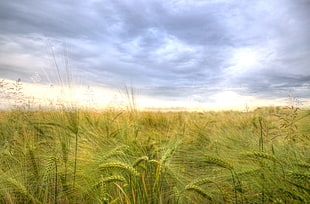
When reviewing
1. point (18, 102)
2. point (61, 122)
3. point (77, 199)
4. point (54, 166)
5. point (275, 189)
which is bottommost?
point (77, 199)

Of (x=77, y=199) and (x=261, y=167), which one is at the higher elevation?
(x=261, y=167)

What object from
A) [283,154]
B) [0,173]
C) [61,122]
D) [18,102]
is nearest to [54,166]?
[0,173]

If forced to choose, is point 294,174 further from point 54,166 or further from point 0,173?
point 0,173

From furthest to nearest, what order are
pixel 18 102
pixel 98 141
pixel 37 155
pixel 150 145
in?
pixel 18 102
pixel 150 145
pixel 98 141
pixel 37 155

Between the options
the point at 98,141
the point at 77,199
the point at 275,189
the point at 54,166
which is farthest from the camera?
the point at 98,141

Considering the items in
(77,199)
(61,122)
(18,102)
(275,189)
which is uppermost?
(18,102)

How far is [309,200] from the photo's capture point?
1.09 m

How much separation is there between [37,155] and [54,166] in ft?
1.26

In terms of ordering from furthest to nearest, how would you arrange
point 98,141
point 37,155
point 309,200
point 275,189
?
point 98,141 → point 37,155 → point 275,189 → point 309,200

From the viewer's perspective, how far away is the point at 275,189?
1.39 metres

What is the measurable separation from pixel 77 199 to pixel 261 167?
1.57 m

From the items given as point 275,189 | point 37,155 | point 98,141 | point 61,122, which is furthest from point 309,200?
point 61,122

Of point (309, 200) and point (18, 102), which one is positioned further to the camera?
point (18, 102)

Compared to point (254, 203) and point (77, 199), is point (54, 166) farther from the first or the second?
point (254, 203)
